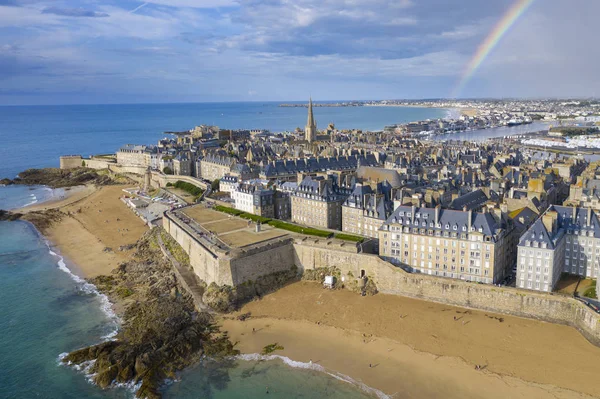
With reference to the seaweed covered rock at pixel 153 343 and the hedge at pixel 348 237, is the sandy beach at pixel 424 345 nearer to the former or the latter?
the seaweed covered rock at pixel 153 343

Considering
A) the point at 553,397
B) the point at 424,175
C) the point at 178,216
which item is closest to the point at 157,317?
the point at 178,216

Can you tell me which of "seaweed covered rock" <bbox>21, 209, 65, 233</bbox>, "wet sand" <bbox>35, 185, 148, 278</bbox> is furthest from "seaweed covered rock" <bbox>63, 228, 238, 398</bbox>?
"seaweed covered rock" <bbox>21, 209, 65, 233</bbox>

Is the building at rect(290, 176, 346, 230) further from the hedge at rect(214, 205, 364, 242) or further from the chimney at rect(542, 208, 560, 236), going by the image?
the chimney at rect(542, 208, 560, 236)

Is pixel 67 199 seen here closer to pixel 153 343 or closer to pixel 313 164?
pixel 313 164

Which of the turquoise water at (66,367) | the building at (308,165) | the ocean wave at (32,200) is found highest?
the building at (308,165)

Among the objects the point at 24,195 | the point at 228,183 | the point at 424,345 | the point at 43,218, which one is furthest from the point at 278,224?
the point at 24,195

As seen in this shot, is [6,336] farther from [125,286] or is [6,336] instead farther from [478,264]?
[478,264]

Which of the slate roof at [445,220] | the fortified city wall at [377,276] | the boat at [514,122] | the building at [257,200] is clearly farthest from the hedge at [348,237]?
the boat at [514,122]
